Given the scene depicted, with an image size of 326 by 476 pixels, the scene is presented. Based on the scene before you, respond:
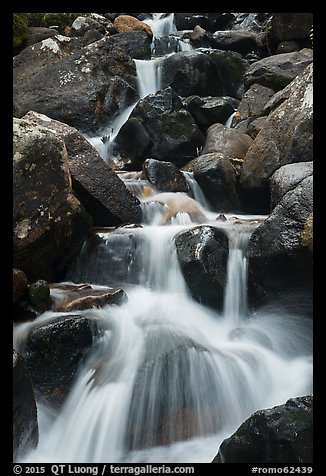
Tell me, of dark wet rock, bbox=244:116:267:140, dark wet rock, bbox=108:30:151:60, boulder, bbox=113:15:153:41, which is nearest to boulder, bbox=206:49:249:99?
dark wet rock, bbox=108:30:151:60

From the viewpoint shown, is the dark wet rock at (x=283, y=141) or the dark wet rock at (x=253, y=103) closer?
the dark wet rock at (x=283, y=141)

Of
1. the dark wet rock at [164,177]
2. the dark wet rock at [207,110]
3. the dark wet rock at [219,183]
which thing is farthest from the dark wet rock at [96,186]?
the dark wet rock at [207,110]

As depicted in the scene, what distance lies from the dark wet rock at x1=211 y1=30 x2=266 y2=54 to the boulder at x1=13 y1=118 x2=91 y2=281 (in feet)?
40.3

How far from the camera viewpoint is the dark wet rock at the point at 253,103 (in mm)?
11031

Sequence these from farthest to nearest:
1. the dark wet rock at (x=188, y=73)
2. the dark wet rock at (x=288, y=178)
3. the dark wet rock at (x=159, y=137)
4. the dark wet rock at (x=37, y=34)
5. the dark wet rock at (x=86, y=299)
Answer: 1. the dark wet rock at (x=37, y=34)
2. the dark wet rock at (x=188, y=73)
3. the dark wet rock at (x=159, y=137)
4. the dark wet rock at (x=288, y=178)
5. the dark wet rock at (x=86, y=299)

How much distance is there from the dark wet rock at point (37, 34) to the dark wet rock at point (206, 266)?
1136 cm

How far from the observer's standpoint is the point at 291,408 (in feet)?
9.14

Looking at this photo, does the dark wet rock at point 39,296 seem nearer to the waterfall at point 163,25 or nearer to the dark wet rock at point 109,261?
the dark wet rock at point 109,261

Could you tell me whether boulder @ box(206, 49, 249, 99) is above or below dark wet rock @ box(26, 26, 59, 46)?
below

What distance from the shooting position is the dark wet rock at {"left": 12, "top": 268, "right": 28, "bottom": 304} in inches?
176

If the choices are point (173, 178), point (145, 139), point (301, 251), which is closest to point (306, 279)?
point (301, 251)

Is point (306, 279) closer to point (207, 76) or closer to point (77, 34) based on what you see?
point (207, 76)

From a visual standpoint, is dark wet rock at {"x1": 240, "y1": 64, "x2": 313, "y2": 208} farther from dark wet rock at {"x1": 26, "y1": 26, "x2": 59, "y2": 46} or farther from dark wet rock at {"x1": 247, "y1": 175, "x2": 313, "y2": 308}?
dark wet rock at {"x1": 26, "y1": 26, "x2": 59, "y2": 46}

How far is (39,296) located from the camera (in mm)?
4547
